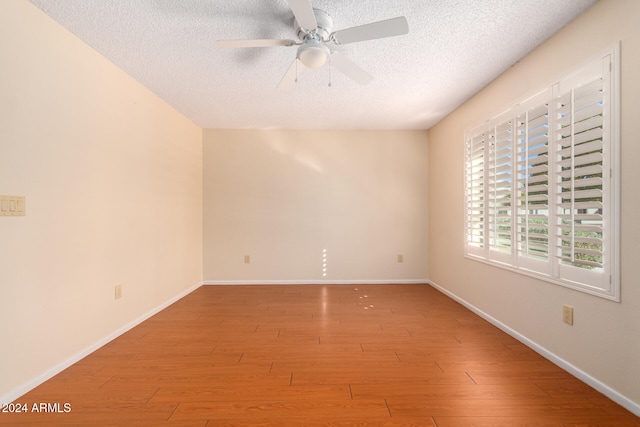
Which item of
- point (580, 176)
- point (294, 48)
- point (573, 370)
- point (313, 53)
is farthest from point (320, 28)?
point (573, 370)

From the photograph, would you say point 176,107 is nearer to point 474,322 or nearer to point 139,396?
point 139,396

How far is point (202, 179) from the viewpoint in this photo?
4.18 metres

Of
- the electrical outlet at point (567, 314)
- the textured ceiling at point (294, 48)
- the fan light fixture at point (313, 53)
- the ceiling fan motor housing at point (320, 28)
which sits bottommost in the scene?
the electrical outlet at point (567, 314)

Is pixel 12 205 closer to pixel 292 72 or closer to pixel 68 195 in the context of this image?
pixel 68 195

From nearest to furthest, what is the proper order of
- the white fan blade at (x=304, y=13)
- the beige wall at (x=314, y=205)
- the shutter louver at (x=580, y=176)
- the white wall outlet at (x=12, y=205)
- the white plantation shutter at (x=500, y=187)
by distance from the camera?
the white fan blade at (x=304, y=13)
the white wall outlet at (x=12, y=205)
the shutter louver at (x=580, y=176)
the white plantation shutter at (x=500, y=187)
the beige wall at (x=314, y=205)

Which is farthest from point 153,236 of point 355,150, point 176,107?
point 355,150

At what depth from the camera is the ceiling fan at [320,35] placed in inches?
61.2

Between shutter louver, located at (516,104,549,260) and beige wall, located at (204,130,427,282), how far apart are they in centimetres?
192

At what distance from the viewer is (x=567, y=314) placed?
1872 mm

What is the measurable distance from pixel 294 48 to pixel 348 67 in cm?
50

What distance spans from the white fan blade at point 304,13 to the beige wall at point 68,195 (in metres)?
1.64

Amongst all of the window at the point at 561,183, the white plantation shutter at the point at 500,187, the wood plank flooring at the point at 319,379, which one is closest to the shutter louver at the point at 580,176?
the window at the point at 561,183

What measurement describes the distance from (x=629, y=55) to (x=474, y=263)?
205 cm

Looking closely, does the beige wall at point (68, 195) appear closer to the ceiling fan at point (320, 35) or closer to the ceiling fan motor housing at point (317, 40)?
the ceiling fan at point (320, 35)
